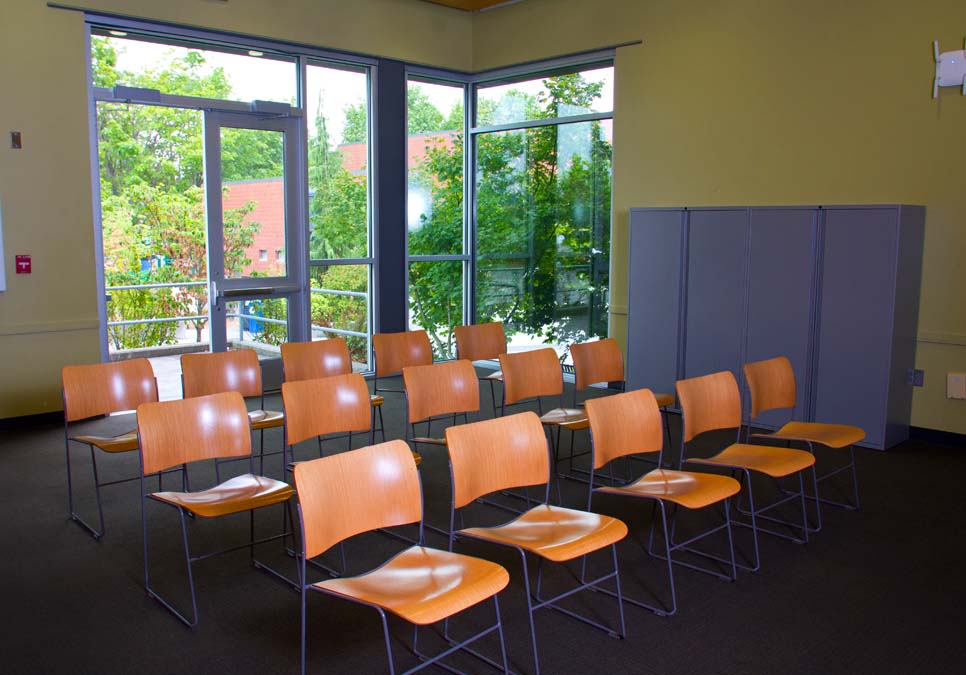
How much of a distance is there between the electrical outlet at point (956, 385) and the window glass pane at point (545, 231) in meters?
3.40

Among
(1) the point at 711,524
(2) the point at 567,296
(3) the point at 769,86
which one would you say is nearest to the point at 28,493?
(1) the point at 711,524

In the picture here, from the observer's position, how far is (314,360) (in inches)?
235

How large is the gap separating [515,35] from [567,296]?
2959 mm

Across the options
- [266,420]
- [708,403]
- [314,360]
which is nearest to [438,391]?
[266,420]

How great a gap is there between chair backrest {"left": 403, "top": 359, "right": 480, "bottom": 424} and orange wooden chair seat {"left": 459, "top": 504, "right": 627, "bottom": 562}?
1355mm

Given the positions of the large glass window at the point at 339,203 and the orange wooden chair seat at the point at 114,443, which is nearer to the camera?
the orange wooden chair seat at the point at 114,443

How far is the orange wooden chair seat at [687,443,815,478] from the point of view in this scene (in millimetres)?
4410

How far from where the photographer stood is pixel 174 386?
8.12 meters

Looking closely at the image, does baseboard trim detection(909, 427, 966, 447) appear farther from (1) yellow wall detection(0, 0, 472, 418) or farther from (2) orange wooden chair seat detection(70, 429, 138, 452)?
(1) yellow wall detection(0, 0, 472, 418)

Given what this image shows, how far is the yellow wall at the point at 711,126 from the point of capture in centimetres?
658

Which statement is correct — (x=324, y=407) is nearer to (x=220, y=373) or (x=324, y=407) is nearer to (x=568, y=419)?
(x=220, y=373)


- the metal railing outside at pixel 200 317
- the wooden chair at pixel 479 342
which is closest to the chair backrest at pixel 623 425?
the wooden chair at pixel 479 342

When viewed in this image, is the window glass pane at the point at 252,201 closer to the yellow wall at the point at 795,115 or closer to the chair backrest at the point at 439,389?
the yellow wall at the point at 795,115

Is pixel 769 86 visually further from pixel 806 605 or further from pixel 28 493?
pixel 28 493
